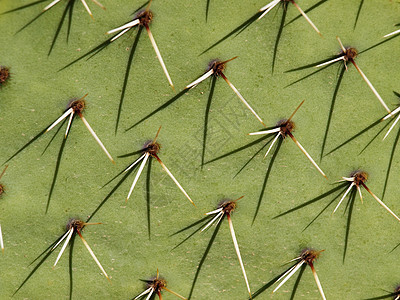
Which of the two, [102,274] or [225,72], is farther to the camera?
[102,274]

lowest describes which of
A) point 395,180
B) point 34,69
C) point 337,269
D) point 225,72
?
point 337,269

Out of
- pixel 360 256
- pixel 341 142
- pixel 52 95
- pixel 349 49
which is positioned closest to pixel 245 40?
pixel 349 49

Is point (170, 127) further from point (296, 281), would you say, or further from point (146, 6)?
point (296, 281)

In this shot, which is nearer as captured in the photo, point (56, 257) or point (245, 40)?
point (245, 40)

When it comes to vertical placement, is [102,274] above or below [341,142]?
below

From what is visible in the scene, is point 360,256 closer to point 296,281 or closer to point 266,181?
point 296,281

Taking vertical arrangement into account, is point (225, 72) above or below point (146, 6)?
below

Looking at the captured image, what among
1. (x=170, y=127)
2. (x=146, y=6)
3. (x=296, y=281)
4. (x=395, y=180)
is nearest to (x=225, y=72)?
(x=170, y=127)
